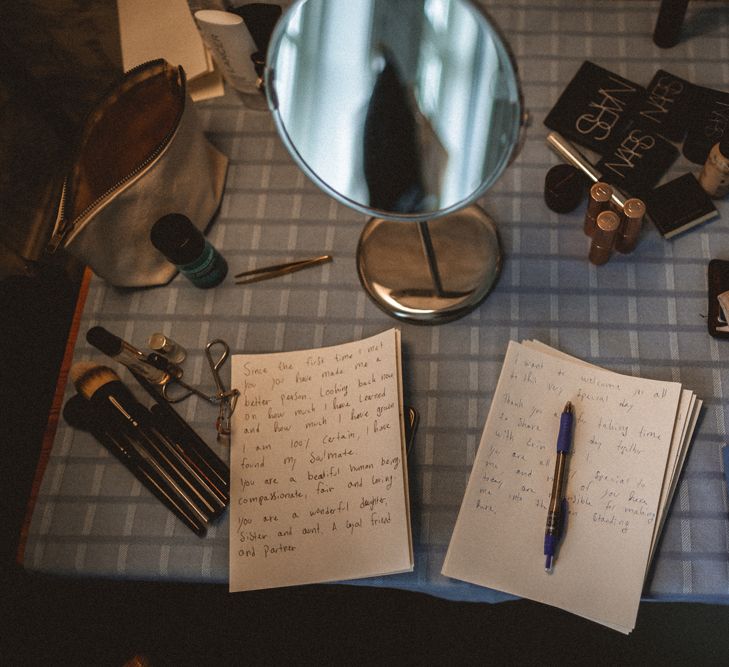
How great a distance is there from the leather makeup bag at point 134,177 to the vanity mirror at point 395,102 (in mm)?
276

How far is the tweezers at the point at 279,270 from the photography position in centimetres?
87

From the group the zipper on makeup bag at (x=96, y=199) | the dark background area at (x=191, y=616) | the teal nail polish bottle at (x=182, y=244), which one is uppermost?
the zipper on makeup bag at (x=96, y=199)

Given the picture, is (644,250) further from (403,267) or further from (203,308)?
(203,308)

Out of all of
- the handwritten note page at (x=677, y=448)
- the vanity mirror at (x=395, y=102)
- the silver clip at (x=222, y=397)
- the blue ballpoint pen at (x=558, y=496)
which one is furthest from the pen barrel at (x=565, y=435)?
the silver clip at (x=222, y=397)

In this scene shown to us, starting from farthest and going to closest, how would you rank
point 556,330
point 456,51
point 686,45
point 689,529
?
point 686,45
point 556,330
point 689,529
point 456,51

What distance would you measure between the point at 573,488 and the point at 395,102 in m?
0.47

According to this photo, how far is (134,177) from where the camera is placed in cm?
78

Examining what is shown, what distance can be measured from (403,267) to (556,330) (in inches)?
8.6

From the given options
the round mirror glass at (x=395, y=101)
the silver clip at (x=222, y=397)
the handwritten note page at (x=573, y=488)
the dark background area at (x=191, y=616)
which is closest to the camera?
the round mirror glass at (x=395, y=101)

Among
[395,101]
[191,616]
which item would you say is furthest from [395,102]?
[191,616]

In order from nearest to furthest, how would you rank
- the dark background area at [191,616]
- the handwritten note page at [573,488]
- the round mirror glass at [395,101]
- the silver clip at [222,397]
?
the round mirror glass at [395,101] < the handwritten note page at [573,488] < the silver clip at [222,397] < the dark background area at [191,616]

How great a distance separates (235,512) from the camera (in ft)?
2.45

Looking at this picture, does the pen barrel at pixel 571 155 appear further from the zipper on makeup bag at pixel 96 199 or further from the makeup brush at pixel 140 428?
the makeup brush at pixel 140 428

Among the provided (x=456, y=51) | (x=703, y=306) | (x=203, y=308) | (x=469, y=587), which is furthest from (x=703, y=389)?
(x=203, y=308)
